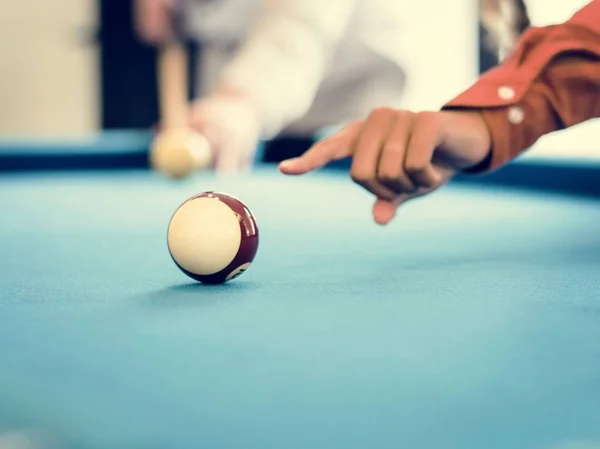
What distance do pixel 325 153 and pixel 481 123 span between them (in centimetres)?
31

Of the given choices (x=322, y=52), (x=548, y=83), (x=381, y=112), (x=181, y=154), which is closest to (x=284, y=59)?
(x=322, y=52)

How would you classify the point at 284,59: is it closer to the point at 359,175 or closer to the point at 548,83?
the point at 548,83

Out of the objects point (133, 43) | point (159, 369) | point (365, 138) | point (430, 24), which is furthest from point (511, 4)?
point (133, 43)

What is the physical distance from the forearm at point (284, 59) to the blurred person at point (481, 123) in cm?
179

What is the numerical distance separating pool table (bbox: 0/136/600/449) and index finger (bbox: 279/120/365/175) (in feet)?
0.62

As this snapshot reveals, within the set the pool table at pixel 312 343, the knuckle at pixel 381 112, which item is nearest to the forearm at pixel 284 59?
the pool table at pixel 312 343

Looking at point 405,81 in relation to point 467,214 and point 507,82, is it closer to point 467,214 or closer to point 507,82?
point 467,214

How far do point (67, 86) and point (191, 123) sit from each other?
505 centimetres

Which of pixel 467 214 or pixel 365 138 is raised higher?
pixel 365 138

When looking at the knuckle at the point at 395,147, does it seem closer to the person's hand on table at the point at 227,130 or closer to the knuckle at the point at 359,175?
the knuckle at the point at 359,175

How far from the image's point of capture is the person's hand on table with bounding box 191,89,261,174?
2.95 metres

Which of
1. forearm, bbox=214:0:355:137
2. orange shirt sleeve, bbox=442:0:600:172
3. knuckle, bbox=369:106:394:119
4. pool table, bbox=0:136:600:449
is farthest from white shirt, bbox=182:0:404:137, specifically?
knuckle, bbox=369:106:394:119

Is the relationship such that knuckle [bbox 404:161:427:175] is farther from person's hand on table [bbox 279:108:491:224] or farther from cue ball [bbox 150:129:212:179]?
cue ball [bbox 150:129:212:179]

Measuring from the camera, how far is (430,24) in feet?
21.9
